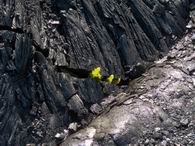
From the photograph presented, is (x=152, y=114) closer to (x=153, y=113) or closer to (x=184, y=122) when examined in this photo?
(x=153, y=113)

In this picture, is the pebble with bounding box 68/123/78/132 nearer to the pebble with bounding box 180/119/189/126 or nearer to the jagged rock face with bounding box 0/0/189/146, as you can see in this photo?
the jagged rock face with bounding box 0/0/189/146

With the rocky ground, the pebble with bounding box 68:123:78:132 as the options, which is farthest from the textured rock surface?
the pebble with bounding box 68:123:78:132

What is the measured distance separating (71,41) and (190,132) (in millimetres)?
4174

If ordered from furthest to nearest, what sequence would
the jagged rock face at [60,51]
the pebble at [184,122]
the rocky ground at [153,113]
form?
the pebble at [184,122], the jagged rock face at [60,51], the rocky ground at [153,113]

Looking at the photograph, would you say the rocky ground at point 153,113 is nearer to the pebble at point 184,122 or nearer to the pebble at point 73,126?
the pebble at point 184,122

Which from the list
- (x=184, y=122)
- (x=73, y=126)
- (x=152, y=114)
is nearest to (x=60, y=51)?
(x=73, y=126)

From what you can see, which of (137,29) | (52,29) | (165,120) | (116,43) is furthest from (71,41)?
(165,120)

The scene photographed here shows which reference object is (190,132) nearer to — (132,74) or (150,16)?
(132,74)

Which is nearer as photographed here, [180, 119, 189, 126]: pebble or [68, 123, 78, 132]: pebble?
[180, 119, 189, 126]: pebble

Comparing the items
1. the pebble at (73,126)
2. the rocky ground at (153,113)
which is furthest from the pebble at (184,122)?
the pebble at (73,126)

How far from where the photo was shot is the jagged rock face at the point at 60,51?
11016 mm

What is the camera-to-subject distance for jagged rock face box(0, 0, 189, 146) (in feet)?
36.1

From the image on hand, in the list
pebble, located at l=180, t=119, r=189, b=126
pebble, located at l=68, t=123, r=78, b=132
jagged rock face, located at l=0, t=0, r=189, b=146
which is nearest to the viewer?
jagged rock face, located at l=0, t=0, r=189, b=146

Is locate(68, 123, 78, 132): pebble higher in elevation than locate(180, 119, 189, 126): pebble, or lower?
higher
